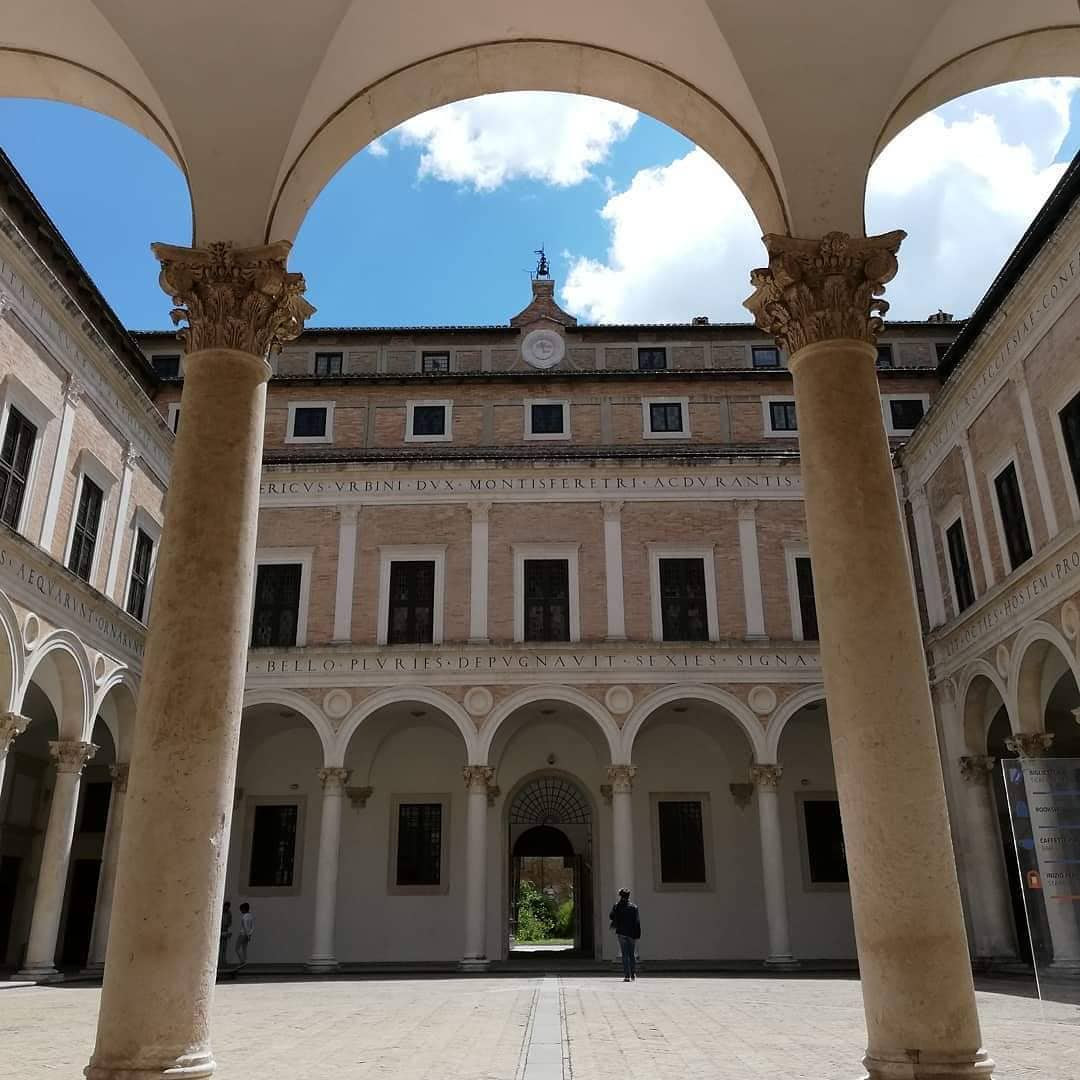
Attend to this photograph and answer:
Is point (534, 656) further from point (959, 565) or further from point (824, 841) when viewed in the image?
point (959, 565)

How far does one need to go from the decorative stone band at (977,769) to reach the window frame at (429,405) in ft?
43.7

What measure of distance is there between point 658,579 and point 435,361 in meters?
9.28

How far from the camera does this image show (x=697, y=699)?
21094mm

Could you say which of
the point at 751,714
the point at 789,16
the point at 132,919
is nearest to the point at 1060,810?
the point at 789,16

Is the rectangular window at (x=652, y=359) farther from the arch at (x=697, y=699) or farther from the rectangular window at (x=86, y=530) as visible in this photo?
the rectangular window at (x=86, y=530)

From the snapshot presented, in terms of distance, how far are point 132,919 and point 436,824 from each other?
60.2ft

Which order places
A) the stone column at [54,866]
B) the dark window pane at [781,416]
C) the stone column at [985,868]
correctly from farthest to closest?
the dark window pane at [781,416] < the stone column at [985,868] < the stone column at [54,866]

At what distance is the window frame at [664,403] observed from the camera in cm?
2467

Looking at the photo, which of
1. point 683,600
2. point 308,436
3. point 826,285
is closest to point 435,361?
point 308,436

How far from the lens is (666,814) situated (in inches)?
895

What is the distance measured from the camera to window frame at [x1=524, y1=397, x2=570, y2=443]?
24688 mm

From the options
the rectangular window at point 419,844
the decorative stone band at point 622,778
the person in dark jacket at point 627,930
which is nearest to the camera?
the person in dark jacket at point 627,930

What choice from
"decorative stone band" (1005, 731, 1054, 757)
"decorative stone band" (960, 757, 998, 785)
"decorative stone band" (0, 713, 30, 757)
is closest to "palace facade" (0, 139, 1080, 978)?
"decorative stone band" (960, 757, 998, 785)

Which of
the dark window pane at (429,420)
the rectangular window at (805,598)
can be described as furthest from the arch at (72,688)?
the rectangular window at (805,598)
